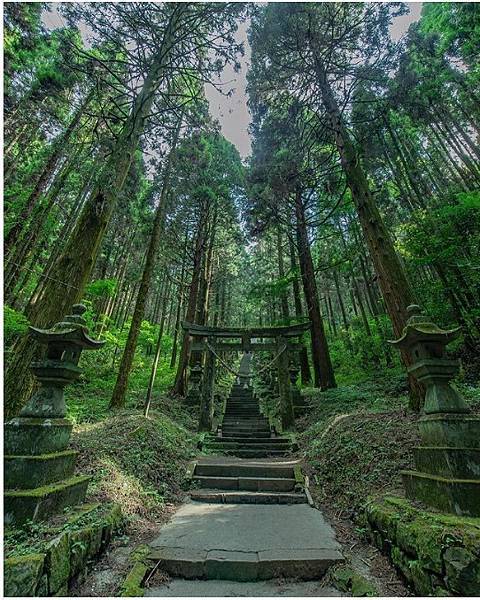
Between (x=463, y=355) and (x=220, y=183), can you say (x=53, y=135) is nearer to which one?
(x=220, y=183)

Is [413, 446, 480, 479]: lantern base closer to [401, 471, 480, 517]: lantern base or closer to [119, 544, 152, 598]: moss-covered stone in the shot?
[401, 471, 480, 517]: lantern base

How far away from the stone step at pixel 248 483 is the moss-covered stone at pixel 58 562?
11.3ft

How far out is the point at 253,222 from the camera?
42.8 feet

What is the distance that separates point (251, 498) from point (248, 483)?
56 cm

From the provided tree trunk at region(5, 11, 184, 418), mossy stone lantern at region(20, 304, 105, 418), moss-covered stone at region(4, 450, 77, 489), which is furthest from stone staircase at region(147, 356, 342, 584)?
tree trunk at region(5, 11, 184, 418)

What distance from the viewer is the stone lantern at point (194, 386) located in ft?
36.3

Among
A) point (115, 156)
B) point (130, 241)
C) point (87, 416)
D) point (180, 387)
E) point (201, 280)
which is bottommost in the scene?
point (87, 416)

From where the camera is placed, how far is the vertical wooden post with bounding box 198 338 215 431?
9055 mm

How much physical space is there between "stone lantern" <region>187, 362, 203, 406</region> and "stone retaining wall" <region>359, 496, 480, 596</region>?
28.6 ft

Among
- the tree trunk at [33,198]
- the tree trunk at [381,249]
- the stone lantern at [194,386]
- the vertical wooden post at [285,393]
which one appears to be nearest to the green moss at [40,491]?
the tree trunk at [381,249]

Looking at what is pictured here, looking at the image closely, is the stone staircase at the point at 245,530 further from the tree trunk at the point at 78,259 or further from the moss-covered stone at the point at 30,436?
the tree trunk at the point at 78,259

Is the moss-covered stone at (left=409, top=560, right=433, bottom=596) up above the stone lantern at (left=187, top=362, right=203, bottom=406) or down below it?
below

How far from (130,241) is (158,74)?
12.2 metres

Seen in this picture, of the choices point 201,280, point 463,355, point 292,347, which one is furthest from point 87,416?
point 463,355
